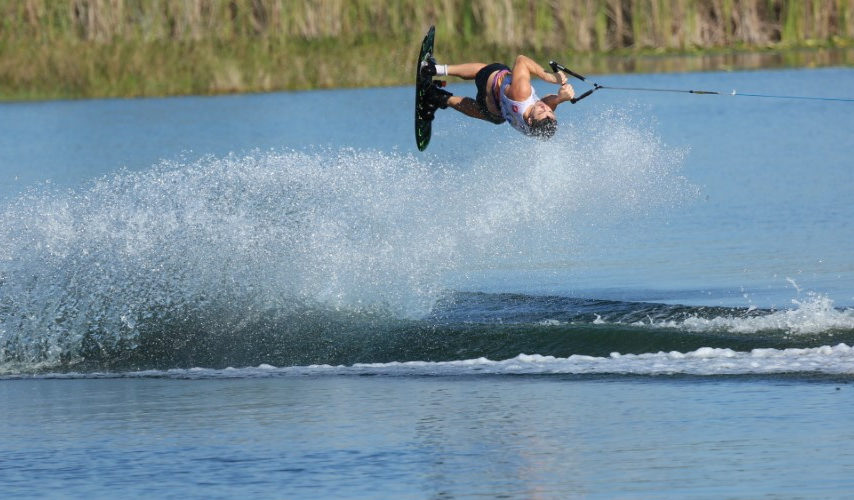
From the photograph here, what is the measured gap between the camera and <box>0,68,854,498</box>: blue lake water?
7.76m

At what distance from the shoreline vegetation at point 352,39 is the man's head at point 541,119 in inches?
930

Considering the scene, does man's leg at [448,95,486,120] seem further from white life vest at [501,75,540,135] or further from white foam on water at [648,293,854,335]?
white foam on water at [648,293,854,335]

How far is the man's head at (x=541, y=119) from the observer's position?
11.3 metres

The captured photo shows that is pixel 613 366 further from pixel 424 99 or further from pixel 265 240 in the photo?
pixel 265 240

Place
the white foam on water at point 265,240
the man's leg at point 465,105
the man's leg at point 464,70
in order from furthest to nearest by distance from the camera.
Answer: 1. the white foam on water at point 265,240
2. the man's leg at point 465,105
3. the man's leg at point 464,70

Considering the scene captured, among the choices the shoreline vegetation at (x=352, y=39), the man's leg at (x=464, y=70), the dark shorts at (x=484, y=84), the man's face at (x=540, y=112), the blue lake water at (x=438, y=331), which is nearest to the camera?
the blue lake water at (x=438, y=331)

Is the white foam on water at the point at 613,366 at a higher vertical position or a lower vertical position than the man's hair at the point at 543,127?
lower

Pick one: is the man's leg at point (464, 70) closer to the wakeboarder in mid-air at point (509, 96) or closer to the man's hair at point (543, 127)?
the wakeboarder in mid-air at point (509, 96)

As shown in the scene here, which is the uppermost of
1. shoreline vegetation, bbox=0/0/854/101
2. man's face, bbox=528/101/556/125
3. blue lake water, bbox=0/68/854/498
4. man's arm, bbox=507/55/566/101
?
shoreline vegetation, bbox=0/0/854/101

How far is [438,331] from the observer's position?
11891mm

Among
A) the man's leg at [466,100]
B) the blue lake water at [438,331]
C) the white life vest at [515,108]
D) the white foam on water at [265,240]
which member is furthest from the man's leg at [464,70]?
the white foam on water at [265,240]

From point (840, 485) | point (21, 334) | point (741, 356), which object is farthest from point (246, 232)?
point (840, 485)

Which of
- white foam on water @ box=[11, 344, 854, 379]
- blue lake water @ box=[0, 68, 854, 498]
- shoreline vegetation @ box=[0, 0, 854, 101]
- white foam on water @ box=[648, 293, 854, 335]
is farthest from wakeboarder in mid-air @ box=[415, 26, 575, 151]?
shoreline vegetation @ box=[0, 0, 854, 101]

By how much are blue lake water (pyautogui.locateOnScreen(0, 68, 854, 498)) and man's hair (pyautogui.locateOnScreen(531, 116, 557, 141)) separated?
54.0 inches
